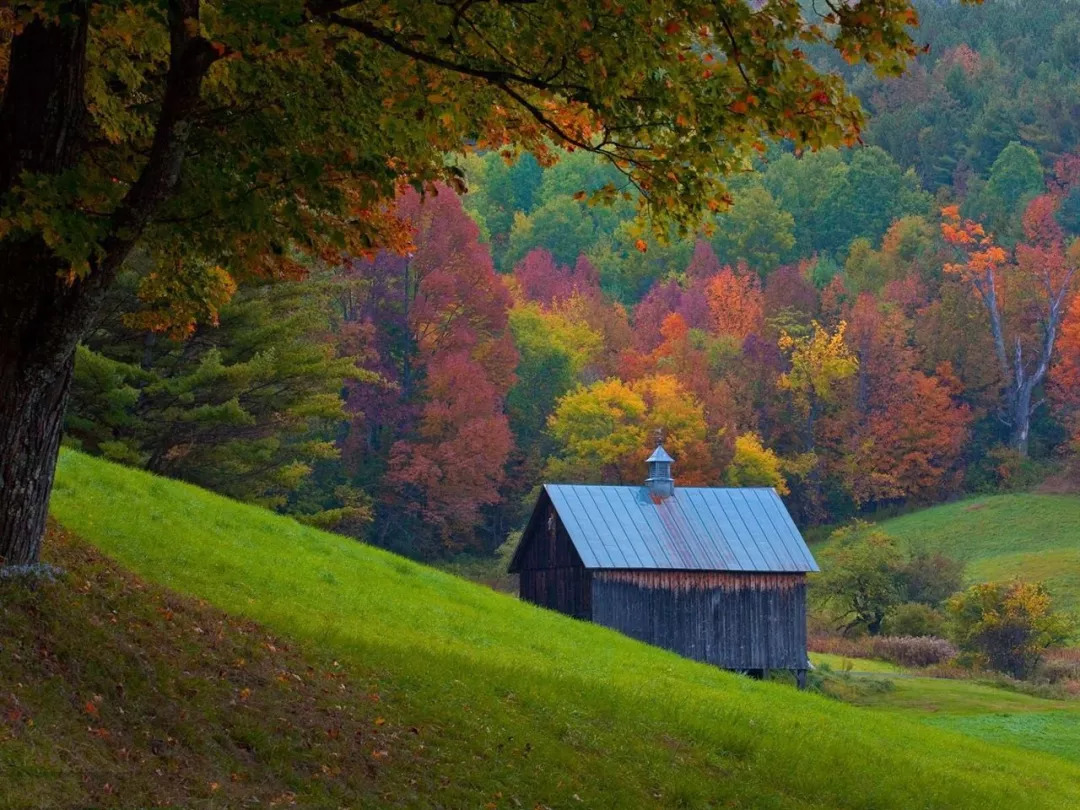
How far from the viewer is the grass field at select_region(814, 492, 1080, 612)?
5894cm

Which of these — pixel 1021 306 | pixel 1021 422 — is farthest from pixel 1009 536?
pixel 1021 306

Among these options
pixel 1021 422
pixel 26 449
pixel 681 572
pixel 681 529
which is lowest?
A: pixel 681 572

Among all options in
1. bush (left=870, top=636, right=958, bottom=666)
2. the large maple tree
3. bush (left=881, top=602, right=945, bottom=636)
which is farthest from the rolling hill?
the large maple tree

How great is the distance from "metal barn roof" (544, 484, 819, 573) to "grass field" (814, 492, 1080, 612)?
18.3 m

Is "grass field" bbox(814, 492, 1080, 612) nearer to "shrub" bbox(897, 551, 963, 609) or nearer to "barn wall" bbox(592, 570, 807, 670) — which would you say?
"shrub" bbox(897, 551, 963, 609)

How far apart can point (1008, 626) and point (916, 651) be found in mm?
3700

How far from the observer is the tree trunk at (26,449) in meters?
9.65

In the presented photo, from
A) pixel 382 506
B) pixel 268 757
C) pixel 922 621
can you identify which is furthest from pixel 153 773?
pixel 382 506

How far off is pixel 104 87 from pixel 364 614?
28.4 ft

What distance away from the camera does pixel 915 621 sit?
47.0 meters

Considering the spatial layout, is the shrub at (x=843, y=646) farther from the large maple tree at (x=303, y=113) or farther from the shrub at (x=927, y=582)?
the large maple tree at (x=303, y=113)

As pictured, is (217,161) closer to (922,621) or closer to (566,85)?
(566,85)

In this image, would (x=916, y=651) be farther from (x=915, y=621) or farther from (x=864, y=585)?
(x=864, y=585)

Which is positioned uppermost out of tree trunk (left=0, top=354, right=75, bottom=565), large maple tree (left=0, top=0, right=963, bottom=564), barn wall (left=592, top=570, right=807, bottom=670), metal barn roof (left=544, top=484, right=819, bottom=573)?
large maple tree (left=0, top=0, right=963, bottom=564)
